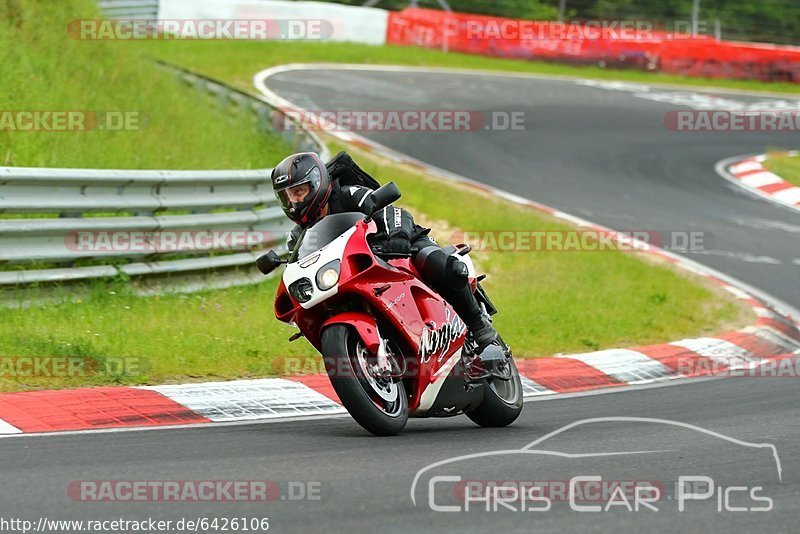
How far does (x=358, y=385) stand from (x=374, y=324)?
1.13 ft

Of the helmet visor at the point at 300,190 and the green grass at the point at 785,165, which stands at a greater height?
the helmet visor at the point at 300,190

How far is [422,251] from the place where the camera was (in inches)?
262

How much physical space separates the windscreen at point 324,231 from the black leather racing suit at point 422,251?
0.33ft

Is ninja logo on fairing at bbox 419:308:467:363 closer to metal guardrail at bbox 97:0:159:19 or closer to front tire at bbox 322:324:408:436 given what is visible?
front tire at bbox 322:324:408:436

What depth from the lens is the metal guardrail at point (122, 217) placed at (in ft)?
28.5

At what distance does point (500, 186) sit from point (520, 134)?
12.3ft

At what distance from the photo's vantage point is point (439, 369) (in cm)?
645

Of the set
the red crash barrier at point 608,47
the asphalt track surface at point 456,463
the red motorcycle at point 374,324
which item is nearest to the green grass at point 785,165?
the asphalt track surface at point 456,463

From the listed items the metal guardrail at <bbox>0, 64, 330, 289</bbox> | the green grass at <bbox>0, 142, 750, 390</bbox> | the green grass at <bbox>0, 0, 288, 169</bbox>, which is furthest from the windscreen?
the green grass at <bbox>0, 0, 288, 169</bbox>

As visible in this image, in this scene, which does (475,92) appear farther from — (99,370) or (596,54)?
(99,370)

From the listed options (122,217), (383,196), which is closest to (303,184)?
(383,196)

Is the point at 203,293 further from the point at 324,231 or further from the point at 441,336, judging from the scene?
the point at 324,231

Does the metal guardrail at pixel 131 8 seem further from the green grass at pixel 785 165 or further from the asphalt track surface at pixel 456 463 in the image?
the asphalt track surface at pixel 456 463

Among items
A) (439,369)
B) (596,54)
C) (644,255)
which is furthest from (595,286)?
(596,54)
